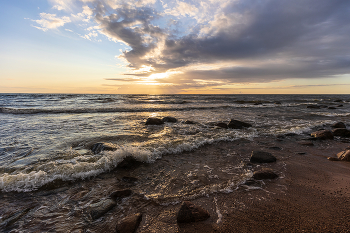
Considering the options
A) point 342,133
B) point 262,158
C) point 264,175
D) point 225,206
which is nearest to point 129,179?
point 225,206

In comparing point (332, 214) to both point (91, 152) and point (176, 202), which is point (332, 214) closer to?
point (176, 202)

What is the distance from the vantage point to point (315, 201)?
9.68ft

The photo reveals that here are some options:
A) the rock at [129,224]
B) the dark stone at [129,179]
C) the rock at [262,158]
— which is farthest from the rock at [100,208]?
the rock at [262,158]

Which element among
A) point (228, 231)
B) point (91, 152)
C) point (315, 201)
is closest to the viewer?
point (228, 231)

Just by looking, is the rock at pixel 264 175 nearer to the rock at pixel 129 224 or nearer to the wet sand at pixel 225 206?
the wet sand at pixel 225 206

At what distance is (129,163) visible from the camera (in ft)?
15.7

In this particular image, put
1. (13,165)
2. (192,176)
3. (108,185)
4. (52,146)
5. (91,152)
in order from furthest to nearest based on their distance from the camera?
1. (52,146)
2. (91,152)
3. (13,165)
4. (192,176)
5. (108,185)

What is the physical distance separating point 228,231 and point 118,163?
11.4 feet

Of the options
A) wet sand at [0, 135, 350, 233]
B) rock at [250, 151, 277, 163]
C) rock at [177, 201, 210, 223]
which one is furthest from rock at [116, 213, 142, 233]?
rock at [250, 151, 277, 163]

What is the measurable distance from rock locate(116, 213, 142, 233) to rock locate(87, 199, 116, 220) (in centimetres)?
52

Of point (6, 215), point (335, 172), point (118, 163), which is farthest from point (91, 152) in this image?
point (335, 172)

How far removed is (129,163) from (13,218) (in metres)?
2.54

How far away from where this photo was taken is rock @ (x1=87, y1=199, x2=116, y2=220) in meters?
2.71

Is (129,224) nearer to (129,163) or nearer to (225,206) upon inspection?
(225,206)
